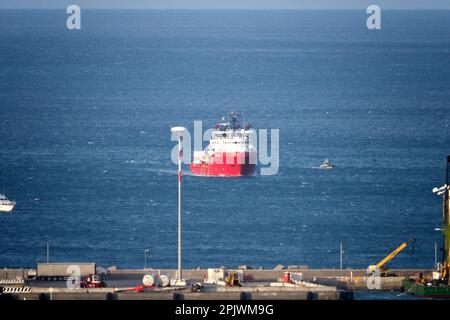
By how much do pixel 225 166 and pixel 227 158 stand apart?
76 cm

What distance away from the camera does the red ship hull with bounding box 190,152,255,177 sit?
12556 cm

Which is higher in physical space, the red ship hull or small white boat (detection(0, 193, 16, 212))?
the red ship hull

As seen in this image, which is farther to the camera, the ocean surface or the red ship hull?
the red ship hull

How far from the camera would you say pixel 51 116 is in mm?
Answer: 172875

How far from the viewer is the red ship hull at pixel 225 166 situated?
12556 centimetres

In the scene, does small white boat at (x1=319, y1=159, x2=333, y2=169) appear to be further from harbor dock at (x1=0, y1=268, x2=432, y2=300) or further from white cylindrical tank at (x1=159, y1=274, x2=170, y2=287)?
white cylindrical tank at (x1=159, y1=274, x2=170, y2=287)

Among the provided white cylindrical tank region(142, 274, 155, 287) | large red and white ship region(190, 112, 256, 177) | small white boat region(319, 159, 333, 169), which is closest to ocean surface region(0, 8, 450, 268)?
small white boat region(319, 159, 333, 169)

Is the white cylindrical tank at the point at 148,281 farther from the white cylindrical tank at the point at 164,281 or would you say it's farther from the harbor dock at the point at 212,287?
the white cylindrical tank at the point at 164,281

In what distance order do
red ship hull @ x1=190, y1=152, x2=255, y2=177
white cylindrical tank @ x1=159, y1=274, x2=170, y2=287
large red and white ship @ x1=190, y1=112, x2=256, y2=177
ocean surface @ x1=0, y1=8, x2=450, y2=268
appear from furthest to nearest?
large red and white ship @ x1=190, y1=112, x2=256, y2=177
red ship hull @ x1=190, y1=152, x2=255, y2=177
ocean surface @ x1=0, y1=8, x2=450, y2=268
white cylindrical tank @ x1=159, y1=274, x2=170, y2=287

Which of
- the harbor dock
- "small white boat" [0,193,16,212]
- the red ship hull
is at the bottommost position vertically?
the harbor dock

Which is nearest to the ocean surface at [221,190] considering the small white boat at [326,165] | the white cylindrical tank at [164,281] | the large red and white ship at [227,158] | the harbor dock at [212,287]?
the small white boat at [326,165]

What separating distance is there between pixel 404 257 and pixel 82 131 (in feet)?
236

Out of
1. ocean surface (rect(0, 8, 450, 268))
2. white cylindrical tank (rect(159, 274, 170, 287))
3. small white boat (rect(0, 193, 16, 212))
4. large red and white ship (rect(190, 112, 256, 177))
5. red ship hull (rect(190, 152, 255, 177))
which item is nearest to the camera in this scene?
white cylindrical tank (rect(159, 274, 170, 287))

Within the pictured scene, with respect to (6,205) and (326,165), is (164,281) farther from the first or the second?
(326,165)
